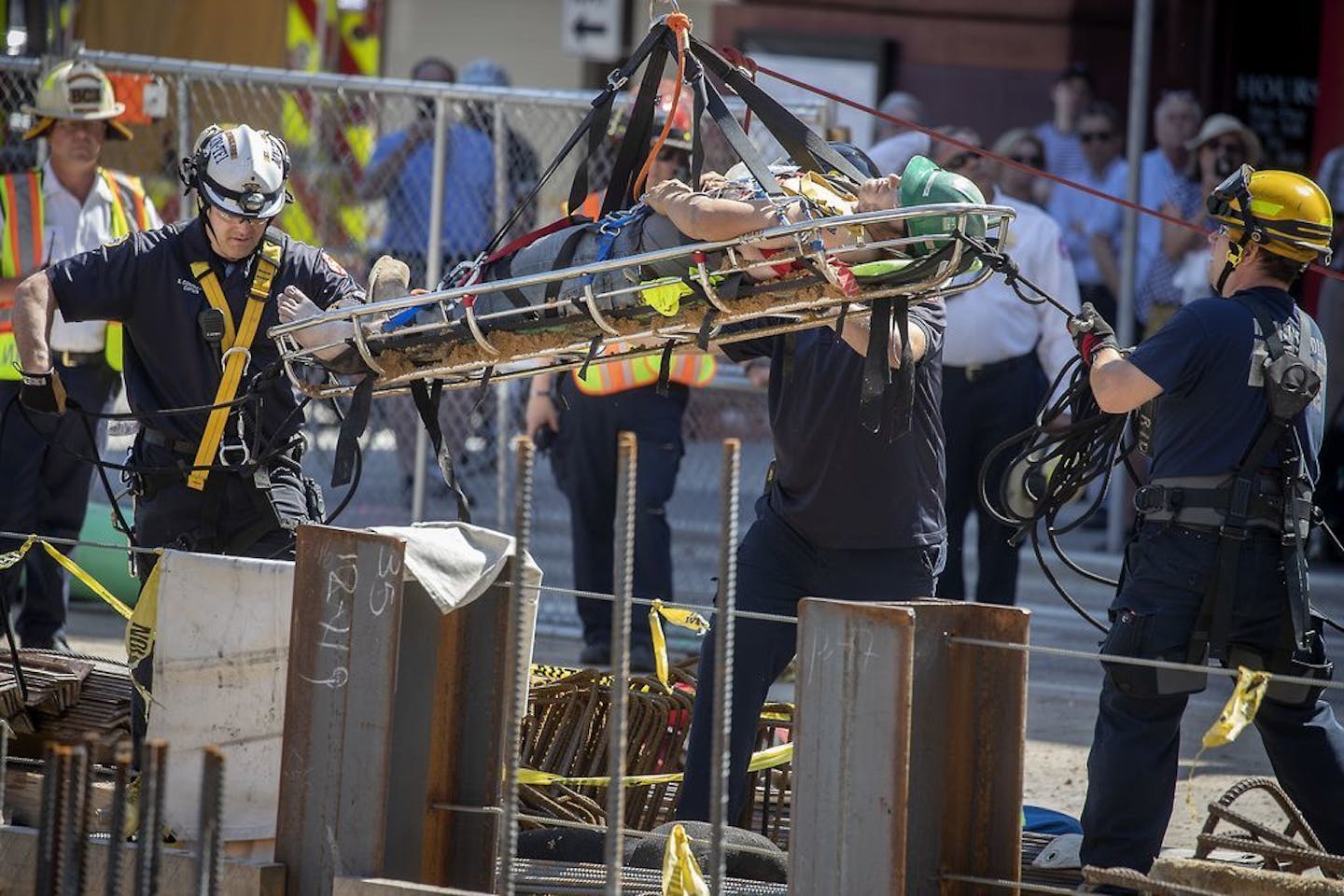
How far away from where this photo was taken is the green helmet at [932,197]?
4.87 meters

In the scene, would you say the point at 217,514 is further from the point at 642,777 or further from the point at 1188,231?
the point at 1188,231

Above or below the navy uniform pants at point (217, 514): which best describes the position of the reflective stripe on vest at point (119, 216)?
above

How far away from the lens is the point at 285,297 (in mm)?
6102

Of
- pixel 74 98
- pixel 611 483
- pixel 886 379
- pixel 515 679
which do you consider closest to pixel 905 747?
pixel 515 679

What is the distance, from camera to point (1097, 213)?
12125 millimetres

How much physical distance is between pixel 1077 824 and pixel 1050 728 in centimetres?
186

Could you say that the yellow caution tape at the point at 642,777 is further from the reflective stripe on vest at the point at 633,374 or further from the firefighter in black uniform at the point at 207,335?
the reflective stripe on vest at the point at 633,374

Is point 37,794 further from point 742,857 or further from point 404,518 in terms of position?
point 404,518

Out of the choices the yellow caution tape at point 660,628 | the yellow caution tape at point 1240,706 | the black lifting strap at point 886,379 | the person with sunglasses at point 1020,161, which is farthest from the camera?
the person with sunglasses at point 1020,161

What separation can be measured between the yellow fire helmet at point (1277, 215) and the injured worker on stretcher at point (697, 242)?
3.00ft

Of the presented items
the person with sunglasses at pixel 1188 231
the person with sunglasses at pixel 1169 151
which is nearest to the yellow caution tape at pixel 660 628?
the person with sunglasses at pixel 1188 231

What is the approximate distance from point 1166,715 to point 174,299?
3.25 m

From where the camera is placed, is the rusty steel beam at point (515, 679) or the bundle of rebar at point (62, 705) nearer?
the rusty steel beam at point (515, 679)

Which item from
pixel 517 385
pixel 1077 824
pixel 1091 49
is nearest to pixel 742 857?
pixel 1077 824
